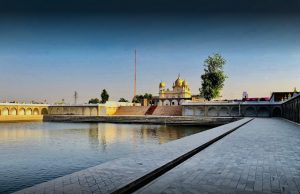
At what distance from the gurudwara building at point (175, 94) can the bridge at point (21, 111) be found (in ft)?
144

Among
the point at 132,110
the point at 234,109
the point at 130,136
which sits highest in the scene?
the point at 234,109

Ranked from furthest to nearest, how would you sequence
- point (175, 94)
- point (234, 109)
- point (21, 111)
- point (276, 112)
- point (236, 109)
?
point (175, 94)
point (21, 111)
point (234, 109)
point (236, 109)
point (276, 112)

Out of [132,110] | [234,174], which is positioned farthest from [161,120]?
[234,174]

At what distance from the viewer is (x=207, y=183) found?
26.0 ft

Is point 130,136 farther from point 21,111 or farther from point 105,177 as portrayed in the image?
point 21,111

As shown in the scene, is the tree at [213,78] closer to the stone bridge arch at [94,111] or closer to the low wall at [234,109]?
the low wall at [234,109]

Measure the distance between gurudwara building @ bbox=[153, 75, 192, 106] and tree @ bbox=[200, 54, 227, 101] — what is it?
40.9 m

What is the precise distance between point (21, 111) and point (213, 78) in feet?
173

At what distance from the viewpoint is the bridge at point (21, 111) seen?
A: 7103 cm

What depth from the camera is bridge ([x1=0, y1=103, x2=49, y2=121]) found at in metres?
71.0

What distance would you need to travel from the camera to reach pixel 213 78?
7188 centimetres

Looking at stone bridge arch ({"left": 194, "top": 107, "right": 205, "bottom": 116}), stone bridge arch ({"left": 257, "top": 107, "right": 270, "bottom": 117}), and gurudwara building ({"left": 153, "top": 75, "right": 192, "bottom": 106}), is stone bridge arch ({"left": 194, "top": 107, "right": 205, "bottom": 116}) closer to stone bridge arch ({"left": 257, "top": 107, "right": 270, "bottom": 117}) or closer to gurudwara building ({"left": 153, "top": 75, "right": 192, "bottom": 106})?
stone bridge arch ({"left": 257, "top": 107, "right": 270, "bottom": 117})

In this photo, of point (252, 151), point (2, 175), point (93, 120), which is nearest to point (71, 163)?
point (2, 175)

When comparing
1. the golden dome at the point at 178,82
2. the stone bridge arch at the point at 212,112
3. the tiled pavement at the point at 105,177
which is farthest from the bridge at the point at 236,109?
the tiled pavement at the point at 105,177
